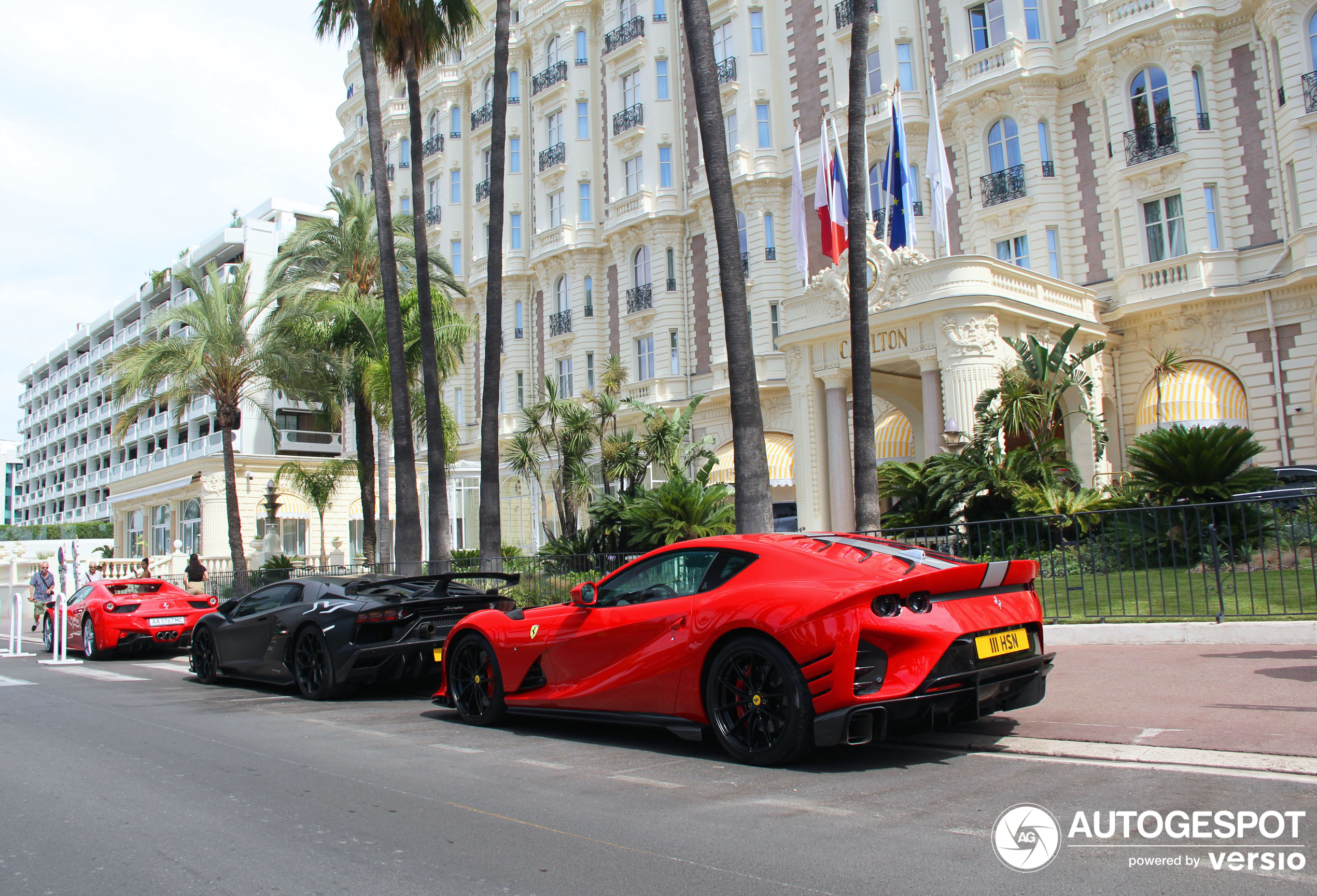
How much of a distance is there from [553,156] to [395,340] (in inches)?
919

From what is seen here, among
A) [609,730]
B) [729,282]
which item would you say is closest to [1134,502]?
[729,282]

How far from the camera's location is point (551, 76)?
131 ft

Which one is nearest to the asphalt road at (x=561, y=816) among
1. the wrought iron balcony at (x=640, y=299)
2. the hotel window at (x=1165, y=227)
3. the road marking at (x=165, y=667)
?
the road marking at (x=165, y=667)

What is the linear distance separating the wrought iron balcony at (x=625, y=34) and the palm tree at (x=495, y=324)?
19.5m

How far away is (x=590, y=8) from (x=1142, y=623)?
1404 inches

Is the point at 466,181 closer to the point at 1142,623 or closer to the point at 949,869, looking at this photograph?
the point at 1142,623

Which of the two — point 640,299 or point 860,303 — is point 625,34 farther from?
point 860,303

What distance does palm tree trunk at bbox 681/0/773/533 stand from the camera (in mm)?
12594

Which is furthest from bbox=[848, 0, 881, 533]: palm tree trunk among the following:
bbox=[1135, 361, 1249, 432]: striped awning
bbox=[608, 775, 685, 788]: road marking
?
bbox=[1135, 361, 1249, 432]: striped awning

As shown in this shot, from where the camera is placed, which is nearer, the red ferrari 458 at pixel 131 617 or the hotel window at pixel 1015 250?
the red ferrari 458 at pixel 131 617

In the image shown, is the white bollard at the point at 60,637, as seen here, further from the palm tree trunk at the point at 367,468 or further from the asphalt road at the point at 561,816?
the palm tree trunk at the point at 367,468

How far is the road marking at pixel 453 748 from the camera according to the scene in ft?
22.9

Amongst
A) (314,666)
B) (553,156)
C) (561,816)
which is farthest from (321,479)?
(561,816)

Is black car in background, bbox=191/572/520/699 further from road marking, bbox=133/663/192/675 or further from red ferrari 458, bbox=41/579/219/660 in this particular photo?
red ferrari 458, bbox=41/579/219/660
